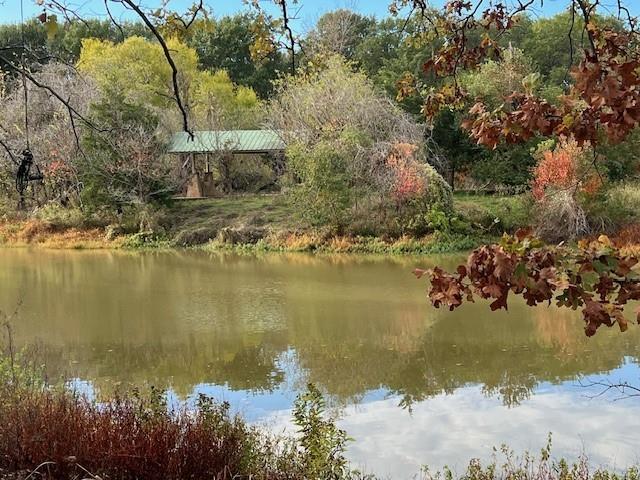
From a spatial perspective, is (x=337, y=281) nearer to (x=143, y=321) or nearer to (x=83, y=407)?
(x=143, y=321)

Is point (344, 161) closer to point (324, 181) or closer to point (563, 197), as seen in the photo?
point (324, 181)

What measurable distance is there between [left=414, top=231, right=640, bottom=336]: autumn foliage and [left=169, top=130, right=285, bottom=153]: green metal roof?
21.7 m

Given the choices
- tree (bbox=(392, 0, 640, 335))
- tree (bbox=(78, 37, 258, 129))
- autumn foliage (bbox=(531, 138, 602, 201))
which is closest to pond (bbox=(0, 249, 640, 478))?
→ tree (bbox=(392, 0, 640, 335))

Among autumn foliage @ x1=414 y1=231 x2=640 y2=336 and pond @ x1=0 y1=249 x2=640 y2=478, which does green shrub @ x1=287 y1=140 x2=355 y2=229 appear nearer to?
pond @ x1=0 y1=249 x2=640 y2=478

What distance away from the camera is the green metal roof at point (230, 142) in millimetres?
23469

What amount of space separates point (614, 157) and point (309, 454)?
16.3m

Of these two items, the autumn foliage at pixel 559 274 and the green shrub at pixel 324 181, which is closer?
the autumn foliage at pixel 559 274

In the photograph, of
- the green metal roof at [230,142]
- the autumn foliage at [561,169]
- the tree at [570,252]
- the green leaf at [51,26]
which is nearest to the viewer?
the tree at [570,252]

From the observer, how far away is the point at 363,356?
8.73m

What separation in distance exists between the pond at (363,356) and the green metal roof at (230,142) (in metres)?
9.27

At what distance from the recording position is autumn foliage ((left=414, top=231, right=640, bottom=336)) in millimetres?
1745

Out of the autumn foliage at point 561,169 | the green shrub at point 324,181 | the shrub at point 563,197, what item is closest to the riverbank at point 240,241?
the green shrub at point 324,181

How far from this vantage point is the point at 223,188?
25656mm

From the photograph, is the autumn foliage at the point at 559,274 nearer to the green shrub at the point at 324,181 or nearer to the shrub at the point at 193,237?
the green shrub at the point at 324,181
